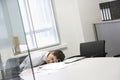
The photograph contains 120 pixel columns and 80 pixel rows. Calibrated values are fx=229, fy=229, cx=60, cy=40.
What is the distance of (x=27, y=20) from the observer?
4.20m

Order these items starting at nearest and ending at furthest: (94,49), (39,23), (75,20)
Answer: (94,49), (39,23), (75,20)

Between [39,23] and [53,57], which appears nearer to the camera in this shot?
[53,57]

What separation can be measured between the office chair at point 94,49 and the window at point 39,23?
4.23 ft

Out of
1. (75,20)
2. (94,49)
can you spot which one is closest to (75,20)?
(75,20)

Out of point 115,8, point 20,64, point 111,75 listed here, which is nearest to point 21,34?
point 20,64

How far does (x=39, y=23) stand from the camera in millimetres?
4336

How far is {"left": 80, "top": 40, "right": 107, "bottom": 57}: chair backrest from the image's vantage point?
3029 mm

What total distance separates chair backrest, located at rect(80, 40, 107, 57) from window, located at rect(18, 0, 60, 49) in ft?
4.23

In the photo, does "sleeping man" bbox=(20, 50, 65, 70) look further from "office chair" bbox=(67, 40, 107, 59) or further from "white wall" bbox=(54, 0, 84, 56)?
"white wall" bbox=(54, 0, 84, 56)

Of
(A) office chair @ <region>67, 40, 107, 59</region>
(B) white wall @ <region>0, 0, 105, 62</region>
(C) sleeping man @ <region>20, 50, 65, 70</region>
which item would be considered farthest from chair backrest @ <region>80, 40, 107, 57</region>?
(B) white wall @ <region>0, 0, 105, 62</region>

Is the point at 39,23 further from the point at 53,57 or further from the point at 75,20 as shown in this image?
the point at 53,57

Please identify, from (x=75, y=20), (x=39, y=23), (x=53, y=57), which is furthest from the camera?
(x=75, y=20)

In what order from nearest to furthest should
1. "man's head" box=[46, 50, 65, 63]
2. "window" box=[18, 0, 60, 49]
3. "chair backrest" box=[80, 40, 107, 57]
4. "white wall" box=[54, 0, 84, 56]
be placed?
1. "man's head" box=[46, 50, 65, 63]
2. "chair backrest" box=[80, 40, 107, 57]
3. "window" box=[18, 0, 60, 49]
4. "white wall" box=[54, 0, 84, 56]

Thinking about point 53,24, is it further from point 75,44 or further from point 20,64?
point 20,64
